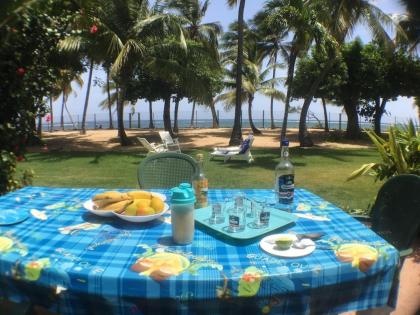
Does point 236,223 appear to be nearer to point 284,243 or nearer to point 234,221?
point 234,221

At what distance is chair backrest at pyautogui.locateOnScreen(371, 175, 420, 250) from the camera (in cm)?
245

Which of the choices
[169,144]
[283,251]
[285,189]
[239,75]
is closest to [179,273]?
[283,251]

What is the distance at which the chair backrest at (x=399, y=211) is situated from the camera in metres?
2.45

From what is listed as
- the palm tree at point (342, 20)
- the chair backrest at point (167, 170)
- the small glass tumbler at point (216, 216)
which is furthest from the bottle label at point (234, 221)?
the palm tree at point (342, 20)

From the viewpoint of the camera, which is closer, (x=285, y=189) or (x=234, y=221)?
(x=234, y=221)

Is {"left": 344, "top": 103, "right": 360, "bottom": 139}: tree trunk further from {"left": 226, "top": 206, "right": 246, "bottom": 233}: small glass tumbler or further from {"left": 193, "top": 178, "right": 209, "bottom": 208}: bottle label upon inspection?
{"left": 226, "top": 206, "right": 246, "bottom": 233}: small glass tumbler

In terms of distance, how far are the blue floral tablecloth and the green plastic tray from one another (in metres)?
0.04

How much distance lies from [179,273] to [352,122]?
20.7 m

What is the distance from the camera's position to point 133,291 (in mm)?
1332

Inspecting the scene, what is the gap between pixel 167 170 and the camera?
3.54 metres

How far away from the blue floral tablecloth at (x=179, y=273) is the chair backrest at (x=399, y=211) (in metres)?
0.78

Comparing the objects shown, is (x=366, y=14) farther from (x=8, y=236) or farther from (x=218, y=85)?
(x=8, y=236)

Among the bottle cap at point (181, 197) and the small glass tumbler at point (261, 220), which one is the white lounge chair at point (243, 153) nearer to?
the small glass tumbler at point (261, 220)

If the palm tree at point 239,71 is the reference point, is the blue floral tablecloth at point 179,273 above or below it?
below
